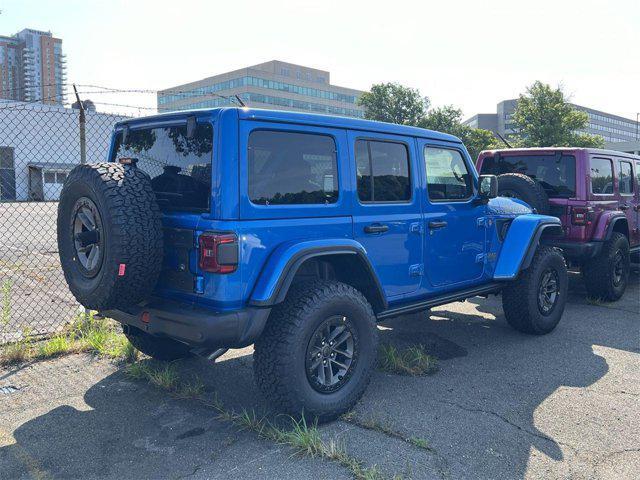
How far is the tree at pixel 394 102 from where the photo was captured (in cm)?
6291

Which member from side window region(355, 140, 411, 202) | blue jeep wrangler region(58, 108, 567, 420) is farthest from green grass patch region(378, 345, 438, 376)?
side window region(355, 140, 411, 202)

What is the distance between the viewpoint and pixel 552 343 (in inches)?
207

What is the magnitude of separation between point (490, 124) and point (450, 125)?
72406 millimetres

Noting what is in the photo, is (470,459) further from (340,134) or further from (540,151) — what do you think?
(540,151)

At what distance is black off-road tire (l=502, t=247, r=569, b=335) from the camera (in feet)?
17.4

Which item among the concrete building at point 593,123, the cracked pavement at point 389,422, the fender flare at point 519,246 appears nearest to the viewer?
the cracked pavement at point 389,422

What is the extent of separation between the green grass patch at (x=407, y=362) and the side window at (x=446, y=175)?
1.38 metres

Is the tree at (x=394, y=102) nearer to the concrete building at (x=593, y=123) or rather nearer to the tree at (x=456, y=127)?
the tree at (x=456, y=127)

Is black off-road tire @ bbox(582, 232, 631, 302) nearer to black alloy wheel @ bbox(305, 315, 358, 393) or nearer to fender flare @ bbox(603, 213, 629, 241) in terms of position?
fender flare @ bbox(603, 213, 629, 241)

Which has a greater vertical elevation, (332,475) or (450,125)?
(450,125)

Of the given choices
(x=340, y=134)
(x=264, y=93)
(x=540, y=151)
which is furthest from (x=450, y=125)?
(x=340, y=134)

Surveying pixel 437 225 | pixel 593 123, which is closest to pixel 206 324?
pixel 437 225

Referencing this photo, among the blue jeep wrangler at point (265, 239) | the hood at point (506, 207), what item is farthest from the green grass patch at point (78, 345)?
the hood at point (506, 207)

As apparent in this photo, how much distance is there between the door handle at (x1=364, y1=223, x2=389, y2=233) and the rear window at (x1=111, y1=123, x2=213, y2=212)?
120 cm
